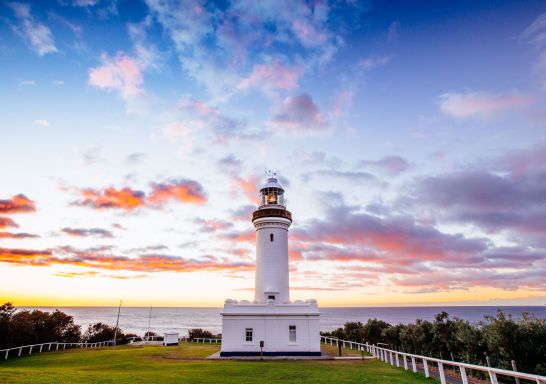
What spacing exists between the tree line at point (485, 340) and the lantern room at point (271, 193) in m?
13.3

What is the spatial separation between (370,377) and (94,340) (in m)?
31.4

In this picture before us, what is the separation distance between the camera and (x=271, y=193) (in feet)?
85.8

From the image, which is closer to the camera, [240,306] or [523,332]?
[523,332]

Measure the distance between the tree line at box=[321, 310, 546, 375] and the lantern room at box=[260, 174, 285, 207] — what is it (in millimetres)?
13302

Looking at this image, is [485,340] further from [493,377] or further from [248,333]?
[248,333]

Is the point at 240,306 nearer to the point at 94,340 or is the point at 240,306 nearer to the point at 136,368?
the point at 136,368

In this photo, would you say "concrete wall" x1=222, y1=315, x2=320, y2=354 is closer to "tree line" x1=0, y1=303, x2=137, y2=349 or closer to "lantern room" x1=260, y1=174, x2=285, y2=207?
"lantern room" x1=260, y1=174, x2=285, y2=207

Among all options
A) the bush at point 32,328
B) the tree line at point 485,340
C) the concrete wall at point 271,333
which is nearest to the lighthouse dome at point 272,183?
the concrete wall at point 271,333

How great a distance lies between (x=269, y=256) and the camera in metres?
24.1

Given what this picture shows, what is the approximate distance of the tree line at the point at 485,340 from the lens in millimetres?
13211

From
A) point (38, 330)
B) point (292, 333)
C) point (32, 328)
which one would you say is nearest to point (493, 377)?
point (292, 333)

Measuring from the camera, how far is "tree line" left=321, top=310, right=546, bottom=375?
13211 millimetres

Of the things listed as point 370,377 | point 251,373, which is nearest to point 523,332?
point 370,377

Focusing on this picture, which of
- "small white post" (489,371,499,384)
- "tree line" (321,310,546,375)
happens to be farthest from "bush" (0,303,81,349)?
"tree line" (321,310,546,375)
